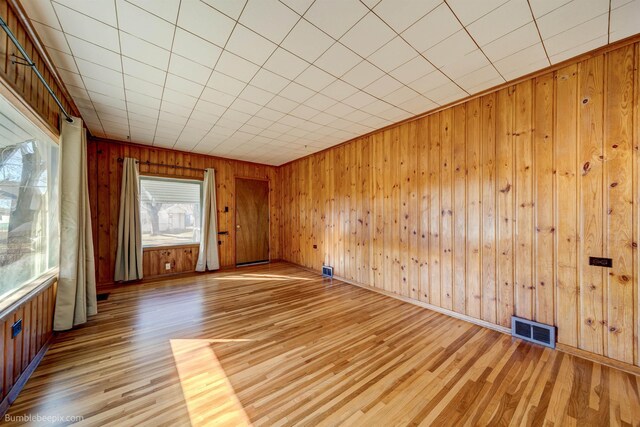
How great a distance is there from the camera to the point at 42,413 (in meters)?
1.54

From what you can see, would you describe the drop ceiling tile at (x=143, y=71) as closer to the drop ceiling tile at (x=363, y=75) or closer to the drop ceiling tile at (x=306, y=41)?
the drop ceiling tile at (x=306, y=41)

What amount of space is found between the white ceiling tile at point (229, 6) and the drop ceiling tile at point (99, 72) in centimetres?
148

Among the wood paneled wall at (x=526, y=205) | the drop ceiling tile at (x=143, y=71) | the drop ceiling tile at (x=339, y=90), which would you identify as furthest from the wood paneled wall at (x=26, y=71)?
the wood paneled wall at (x=526, y=205)

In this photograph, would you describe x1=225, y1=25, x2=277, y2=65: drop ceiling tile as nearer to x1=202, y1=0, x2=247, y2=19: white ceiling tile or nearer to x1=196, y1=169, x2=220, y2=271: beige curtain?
x1=202, y1=0, x2=247, y2=19: white ceiling tile

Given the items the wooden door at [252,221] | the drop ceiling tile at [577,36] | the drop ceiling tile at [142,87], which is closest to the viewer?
the drop ceiling tile at [577,36]

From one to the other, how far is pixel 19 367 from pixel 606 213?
16.3ft

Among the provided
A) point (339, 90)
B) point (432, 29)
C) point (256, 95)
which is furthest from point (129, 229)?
point (432, 29)

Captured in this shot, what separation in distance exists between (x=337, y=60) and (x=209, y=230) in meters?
4.56

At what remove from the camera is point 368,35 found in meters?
1.88

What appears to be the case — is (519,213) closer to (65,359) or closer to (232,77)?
(232,77)

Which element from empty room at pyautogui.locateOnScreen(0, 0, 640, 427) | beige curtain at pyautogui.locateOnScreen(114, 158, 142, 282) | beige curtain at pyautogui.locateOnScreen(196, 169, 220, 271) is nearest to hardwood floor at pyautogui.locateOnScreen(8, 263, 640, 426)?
empty room at pyautogui.locateOnScreen(0, 0, 640, 427)

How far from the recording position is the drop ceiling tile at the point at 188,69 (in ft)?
7.15

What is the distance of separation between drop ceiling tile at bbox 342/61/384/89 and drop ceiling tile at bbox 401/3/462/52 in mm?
425

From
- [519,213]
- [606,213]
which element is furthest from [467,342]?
[606,213]
